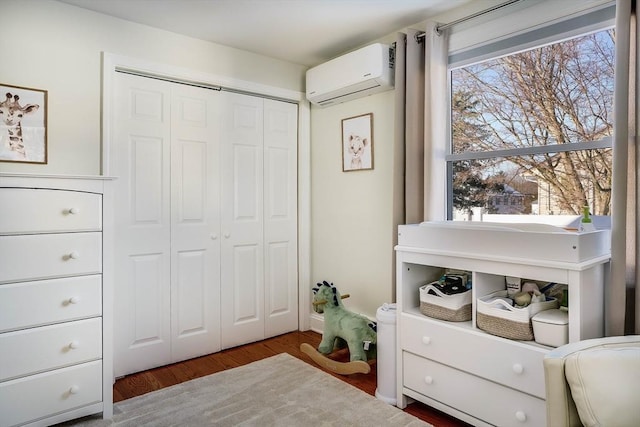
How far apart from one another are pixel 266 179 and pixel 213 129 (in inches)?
22.8

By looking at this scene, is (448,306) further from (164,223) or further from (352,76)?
(164,223)

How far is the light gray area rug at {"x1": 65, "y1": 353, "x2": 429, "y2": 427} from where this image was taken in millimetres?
2078

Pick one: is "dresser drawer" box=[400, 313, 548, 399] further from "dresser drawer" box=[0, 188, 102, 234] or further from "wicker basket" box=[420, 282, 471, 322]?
"dresser drawer" box=[0, 188, 102, 234]

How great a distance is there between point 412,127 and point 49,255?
212cm

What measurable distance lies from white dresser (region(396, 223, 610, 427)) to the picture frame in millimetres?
973

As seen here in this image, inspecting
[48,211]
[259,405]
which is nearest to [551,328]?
[259,405]

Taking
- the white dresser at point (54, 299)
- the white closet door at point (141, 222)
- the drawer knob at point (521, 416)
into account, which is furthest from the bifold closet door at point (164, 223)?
the drawer knob at point (521, 416)

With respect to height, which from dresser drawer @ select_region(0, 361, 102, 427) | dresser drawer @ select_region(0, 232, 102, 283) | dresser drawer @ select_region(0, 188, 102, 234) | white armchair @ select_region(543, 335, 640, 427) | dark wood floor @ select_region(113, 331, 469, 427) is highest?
dresser drawer @ select_region(0, 188, 102, 234)

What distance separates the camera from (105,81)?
256 centimetres

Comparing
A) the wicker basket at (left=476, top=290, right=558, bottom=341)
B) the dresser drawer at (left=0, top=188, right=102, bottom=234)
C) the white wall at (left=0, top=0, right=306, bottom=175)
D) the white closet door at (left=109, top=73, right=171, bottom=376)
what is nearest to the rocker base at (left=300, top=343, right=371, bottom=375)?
the wicker basket at (left=476, top=290, right=558, bottom=341)

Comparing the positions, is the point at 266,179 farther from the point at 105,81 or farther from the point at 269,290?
the point at 105,81

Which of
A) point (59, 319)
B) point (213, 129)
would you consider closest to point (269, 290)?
point (213, 129)

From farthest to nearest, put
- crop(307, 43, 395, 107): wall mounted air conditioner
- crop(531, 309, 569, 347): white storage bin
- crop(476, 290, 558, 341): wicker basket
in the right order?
crop(307, 43, 395, 107): wall mounted air conditioner → crop(476, 290, 558, 341): wicker basket → crop(531, 309, 569, 347): white storage bin

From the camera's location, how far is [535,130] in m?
2.24
